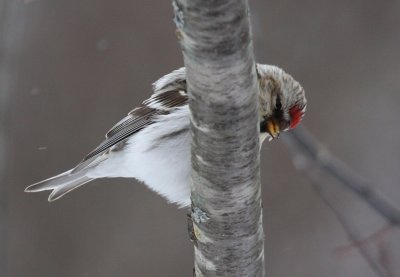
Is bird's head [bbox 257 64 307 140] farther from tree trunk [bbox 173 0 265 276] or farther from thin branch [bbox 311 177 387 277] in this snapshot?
tree trunk [bbox 173 0 265 276]

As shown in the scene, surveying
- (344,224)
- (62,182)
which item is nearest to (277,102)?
(344,224)

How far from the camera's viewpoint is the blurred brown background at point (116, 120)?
3.39 metres

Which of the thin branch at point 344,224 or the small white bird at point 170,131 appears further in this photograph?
the small white bird at point 170,131

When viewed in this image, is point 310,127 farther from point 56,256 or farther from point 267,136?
point 267,136

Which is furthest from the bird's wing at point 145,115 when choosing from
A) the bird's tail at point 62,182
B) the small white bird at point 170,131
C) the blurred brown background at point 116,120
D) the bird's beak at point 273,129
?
the blurred brown background at point 116,120

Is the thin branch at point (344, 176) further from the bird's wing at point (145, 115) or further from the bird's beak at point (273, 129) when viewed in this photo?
the bird's wing at point (145, 115)

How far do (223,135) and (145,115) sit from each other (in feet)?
2.95

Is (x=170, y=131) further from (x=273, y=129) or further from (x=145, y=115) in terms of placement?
(x=273, y=129)

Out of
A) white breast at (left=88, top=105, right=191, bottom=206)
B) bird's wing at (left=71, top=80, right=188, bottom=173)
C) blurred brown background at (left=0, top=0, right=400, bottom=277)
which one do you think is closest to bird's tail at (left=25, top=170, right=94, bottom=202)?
bird's wing at (left=71, top=80, right=188, bottom=173)

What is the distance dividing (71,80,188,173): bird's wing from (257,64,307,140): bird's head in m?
0.21

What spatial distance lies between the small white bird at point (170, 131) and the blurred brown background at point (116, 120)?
1325mm

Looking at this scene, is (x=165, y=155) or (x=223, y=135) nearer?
(x=223, y=135)

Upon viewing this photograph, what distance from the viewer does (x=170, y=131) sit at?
188cm

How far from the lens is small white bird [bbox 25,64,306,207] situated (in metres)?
1.86
